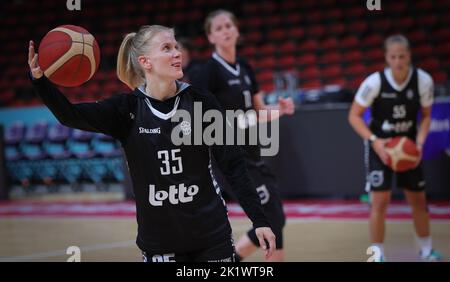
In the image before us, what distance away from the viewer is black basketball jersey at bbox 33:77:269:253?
3135mm

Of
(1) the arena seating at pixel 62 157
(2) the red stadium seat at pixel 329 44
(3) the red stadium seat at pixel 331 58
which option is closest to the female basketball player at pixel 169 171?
(1) the arena seating at pixel 62 157

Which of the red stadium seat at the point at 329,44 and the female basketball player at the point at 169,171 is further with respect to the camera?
the red stadium seat at the point at 329,44

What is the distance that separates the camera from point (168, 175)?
314 cm

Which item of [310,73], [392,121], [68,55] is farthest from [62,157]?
[68,55]

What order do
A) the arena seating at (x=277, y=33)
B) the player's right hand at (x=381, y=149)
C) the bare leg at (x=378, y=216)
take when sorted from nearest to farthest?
the player's right hand at (x=381, y=149) → the bare leg at (x=378, y=216) → the arena seating at (x=277, y=33)

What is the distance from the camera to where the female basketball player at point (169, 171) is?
3.13 meters

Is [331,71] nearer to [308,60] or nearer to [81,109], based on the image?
[308,60]

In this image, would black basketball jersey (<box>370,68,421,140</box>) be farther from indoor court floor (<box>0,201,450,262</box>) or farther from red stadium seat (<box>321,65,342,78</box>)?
red stadium seat (<box>321,65,342,78</box>)

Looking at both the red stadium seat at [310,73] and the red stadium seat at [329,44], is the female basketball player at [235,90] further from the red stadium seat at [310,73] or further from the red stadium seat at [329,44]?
the red stadium seat at [329,44]

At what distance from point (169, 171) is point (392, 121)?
3253 millimetres

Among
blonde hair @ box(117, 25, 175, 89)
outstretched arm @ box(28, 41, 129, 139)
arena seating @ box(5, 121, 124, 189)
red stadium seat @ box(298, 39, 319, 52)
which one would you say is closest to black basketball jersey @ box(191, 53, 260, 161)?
blonde hair @ box(117, 25, 175, 89)

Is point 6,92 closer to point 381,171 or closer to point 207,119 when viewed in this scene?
point 381,171

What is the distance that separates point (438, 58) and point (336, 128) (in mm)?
5449
